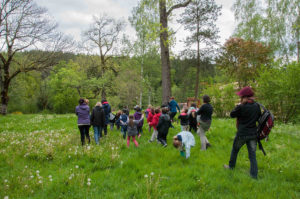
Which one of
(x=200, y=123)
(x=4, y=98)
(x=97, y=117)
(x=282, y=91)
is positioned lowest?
(x=200, y=123)

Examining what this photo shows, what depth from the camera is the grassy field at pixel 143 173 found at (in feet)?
12.0

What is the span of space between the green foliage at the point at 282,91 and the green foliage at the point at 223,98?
1.95 m

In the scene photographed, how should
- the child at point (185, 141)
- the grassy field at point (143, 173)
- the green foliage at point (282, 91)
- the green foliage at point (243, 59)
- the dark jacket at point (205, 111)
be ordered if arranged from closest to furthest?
the grassy field at point (143, 173) → the child at point (185, 141) → the dark jacket at point (205, 111) → the green foliage at point (282, 91) → the green foliage at point (243, 59)

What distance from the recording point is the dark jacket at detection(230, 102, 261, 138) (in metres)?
4.28

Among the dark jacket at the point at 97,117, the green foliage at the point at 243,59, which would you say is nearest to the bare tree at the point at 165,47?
the dark jacket at the point at 97,117

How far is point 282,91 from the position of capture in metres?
11.2

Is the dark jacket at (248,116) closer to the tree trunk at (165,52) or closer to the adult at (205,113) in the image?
the adult at (205,113)

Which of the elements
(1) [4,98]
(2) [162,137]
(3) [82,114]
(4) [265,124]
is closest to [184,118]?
(2) [162,137]

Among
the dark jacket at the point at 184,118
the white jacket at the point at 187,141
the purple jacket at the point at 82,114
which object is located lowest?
the white jacket at the point at 187,141

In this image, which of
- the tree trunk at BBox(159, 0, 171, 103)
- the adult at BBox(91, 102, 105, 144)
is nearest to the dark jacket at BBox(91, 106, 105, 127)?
the adult at BBox(91, 102, 105, 144)

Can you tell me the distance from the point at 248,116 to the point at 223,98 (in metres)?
10.6

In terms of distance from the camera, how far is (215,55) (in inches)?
884

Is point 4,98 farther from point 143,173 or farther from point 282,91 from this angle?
point 282,91

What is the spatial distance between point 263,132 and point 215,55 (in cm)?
1991
